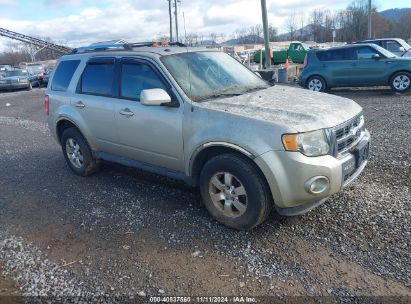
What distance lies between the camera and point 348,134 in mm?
3758

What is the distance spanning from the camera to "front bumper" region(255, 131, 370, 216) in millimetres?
3311

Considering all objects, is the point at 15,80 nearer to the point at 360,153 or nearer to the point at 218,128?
the point at 218,128

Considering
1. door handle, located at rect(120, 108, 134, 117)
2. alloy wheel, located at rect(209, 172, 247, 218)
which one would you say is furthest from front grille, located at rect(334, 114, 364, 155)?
door handle, located at rect(120, 108, 134, 117)

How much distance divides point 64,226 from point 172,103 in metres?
1.83

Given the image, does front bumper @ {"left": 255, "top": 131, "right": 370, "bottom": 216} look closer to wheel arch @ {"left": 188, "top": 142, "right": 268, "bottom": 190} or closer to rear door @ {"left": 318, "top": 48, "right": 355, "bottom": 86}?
wheel arch @ {"left": 188, "top": 142, "right": 268, "bottom": 190}

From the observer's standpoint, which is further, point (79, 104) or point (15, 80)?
point (15, 80)

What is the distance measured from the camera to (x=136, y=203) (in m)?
4.68

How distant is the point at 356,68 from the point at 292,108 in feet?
32.3

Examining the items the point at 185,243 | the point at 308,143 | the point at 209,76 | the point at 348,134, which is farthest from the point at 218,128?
the point at 348,134

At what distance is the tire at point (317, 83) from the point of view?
12930mm

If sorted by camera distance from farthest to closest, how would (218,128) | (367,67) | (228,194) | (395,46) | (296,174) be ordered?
(395,46) → (367,67) → (228,194) → (218,128) → (296,174)

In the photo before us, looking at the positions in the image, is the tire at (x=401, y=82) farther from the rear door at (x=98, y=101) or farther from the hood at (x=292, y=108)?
the rear door at (x=98, y=101)

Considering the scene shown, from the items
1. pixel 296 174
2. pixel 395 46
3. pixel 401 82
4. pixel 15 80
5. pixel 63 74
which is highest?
pixel 395 46

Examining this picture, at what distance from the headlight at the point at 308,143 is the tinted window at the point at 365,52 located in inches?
403
